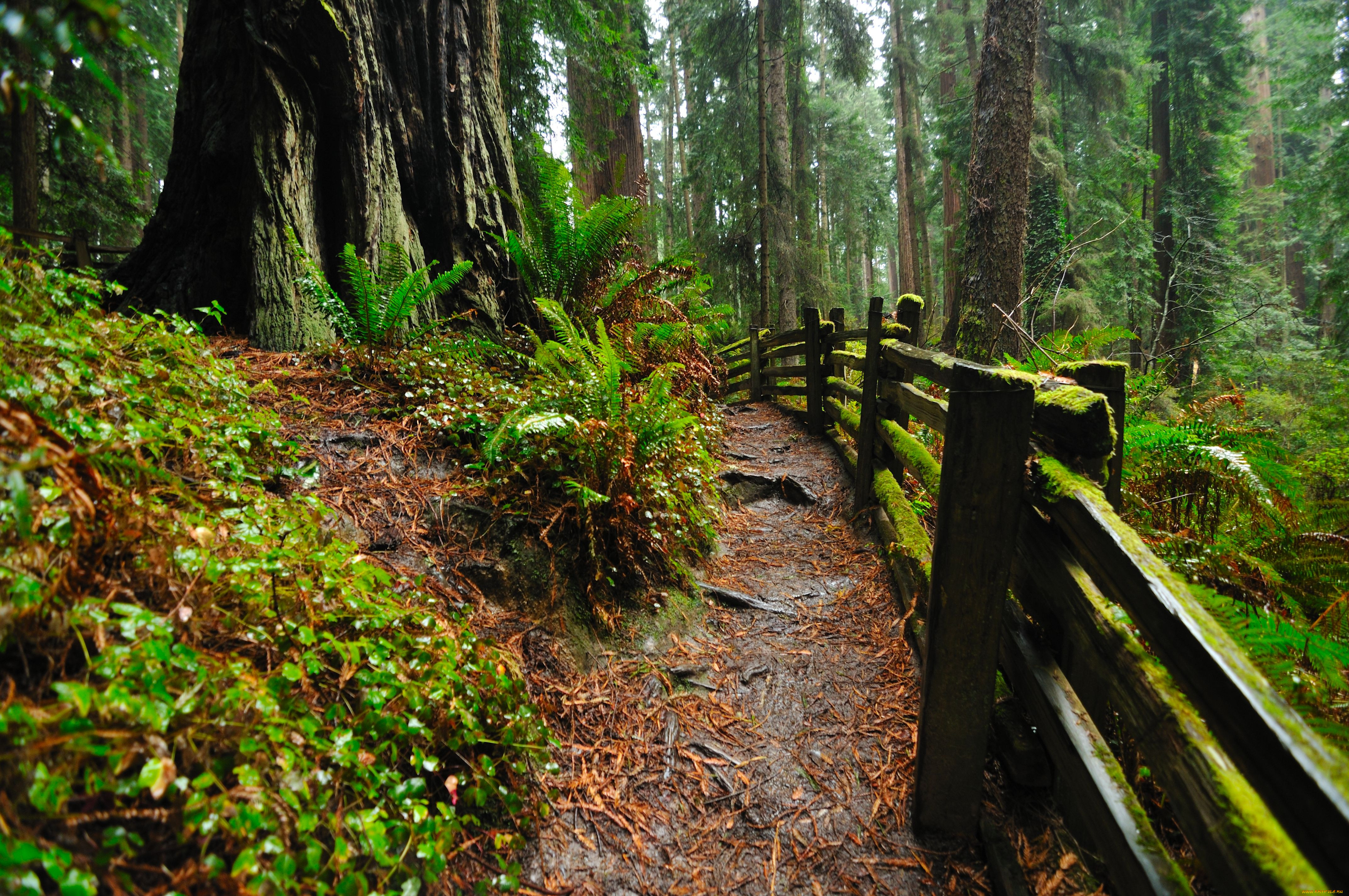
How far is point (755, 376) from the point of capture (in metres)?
9.66

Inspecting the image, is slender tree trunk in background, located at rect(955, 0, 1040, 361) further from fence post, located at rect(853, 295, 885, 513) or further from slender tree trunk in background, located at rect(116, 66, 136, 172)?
slender tree trunk in background, located at rect(116, 66, 136, 172)

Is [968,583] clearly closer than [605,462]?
Yes

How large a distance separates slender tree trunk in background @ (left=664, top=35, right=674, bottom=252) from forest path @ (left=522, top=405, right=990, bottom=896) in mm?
16290

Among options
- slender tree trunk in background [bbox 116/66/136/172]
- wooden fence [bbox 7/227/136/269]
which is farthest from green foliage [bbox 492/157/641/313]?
slender tree trunk in background [bbox 116/66/136/172]

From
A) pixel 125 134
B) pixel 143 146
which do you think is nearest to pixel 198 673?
pixel 125 134

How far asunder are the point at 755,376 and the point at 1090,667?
318 inches

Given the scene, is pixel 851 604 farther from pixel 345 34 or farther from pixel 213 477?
pixel 345 34

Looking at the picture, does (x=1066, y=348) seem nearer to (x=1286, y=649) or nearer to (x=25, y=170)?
(x=1286, y=649)

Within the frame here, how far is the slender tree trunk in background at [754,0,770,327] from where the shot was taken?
38.3 feet

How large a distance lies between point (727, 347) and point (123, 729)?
32.3 ft

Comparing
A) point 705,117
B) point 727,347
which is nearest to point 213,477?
point 727,347

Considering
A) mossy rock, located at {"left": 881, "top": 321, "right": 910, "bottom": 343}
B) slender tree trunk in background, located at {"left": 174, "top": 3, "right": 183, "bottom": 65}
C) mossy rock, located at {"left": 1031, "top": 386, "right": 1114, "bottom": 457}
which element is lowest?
mossy rock, located at {"left": 1031, "top": 386, "right": 1114, "bottom": 457}

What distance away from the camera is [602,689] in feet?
8.91

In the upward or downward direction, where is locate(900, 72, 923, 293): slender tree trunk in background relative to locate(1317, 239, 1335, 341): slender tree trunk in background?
upward
